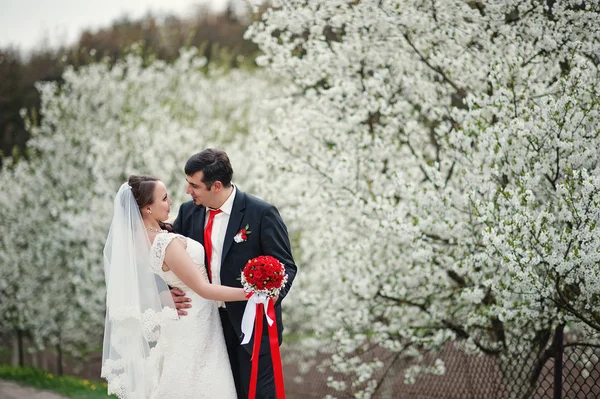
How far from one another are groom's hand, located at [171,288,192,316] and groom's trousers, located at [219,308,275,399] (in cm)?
29

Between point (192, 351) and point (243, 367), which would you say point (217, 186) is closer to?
point (192, 351)

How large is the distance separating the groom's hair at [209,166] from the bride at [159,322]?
435mm

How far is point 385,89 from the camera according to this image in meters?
6.79

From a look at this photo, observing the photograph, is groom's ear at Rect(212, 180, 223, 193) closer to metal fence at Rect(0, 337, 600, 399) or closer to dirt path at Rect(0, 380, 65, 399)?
metal fence at Rect(0, 337, 600, 399)

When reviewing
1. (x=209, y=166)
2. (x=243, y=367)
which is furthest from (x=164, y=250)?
(x=243, y=367)

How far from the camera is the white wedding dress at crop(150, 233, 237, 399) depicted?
3877mm

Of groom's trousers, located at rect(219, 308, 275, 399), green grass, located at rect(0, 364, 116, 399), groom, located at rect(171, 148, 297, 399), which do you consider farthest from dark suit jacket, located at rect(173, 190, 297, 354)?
green grass, located at rect(0, 364, 116, 399)

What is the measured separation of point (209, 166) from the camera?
4039 mm

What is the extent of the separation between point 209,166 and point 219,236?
19.5 inches

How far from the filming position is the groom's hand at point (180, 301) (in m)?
3.99

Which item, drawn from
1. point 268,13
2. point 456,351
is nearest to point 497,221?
point 456,351

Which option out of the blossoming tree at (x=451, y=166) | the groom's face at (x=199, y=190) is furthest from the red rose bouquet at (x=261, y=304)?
the blossoming tree at (x=451, y=166)

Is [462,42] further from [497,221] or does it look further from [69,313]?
[69,313]

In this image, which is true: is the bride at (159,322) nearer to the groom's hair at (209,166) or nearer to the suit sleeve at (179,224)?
the suit sleeve at (179,224)
